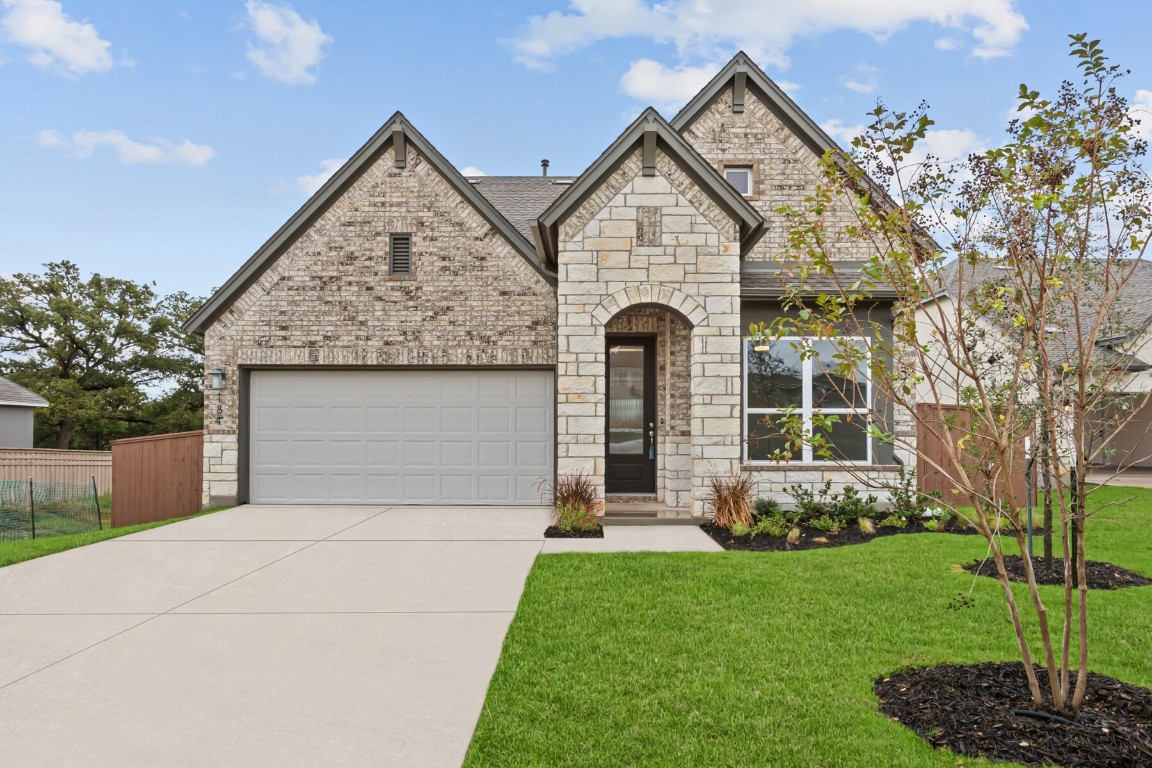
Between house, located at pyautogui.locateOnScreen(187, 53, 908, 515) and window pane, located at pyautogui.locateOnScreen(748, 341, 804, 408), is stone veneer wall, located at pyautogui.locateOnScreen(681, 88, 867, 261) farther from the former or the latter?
window pane, located at pyautogui.locateOnScreen(748, 341, 804, 408)

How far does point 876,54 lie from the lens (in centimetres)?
988

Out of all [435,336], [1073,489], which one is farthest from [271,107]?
[1073,489]

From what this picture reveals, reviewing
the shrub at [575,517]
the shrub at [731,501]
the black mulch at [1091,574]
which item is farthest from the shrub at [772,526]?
the black mulch at [1091,574]

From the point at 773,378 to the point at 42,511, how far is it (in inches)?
470

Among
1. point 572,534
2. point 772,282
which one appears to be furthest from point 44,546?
point 772,282

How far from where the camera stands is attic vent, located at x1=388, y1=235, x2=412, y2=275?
1167 centimetres

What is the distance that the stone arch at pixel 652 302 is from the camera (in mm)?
9602

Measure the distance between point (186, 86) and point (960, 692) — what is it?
1811 cm

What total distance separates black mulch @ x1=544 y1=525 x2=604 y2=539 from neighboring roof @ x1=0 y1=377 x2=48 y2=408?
26.0 metres

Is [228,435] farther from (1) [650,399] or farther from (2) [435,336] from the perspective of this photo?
(1) [650,399]

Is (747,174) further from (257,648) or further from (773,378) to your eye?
(257,648)

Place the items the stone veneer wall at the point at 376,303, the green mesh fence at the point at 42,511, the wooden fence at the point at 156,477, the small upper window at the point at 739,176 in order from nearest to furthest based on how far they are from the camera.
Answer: the green mesh fence at the point at 42,511
the wooden fence at the point at 156,477
the stone veneer wall at the point at 376,303
the small upper window at the point at 739,176

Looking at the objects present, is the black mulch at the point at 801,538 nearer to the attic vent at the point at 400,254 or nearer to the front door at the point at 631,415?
the front door at the point at 631,415

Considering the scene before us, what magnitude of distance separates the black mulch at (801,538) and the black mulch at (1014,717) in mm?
4004
